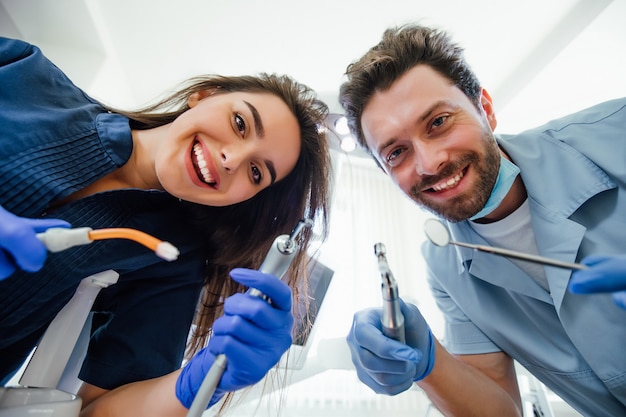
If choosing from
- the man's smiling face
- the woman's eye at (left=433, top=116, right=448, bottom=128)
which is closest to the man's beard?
the man's smiling face

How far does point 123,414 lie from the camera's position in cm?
58

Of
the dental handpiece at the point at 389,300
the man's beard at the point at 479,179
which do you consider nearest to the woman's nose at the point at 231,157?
the dental handpiece at the point at 389,300

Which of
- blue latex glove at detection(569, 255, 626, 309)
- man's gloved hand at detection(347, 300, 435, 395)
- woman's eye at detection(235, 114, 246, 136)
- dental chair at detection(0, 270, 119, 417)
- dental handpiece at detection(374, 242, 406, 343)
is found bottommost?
man's gloved hand at detection(347, 300, 435, 395)

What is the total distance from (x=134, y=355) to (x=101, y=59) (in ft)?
4.73

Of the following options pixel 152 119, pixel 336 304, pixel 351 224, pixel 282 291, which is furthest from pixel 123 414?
pixel 351 224

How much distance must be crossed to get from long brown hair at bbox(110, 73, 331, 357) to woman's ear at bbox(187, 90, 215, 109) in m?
0.02

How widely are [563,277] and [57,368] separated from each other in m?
1.02

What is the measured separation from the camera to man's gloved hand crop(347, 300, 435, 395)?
58cm

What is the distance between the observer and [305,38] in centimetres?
145

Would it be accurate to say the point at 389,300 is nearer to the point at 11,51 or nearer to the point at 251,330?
the point at 251,330

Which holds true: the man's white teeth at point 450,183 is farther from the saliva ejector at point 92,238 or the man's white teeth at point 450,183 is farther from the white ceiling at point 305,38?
the white ceiling at point 305,38

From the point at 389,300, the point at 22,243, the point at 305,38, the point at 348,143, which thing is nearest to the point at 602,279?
the point at 389,300

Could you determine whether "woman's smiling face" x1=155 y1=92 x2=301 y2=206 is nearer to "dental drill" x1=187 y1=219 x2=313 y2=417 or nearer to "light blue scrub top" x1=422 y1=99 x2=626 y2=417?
"dental drill" x1=187 y1=219 x2=313 y2=417

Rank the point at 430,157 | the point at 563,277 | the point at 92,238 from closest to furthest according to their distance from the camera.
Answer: the point at 92,238
the point at 563,277
the point at 430,157
